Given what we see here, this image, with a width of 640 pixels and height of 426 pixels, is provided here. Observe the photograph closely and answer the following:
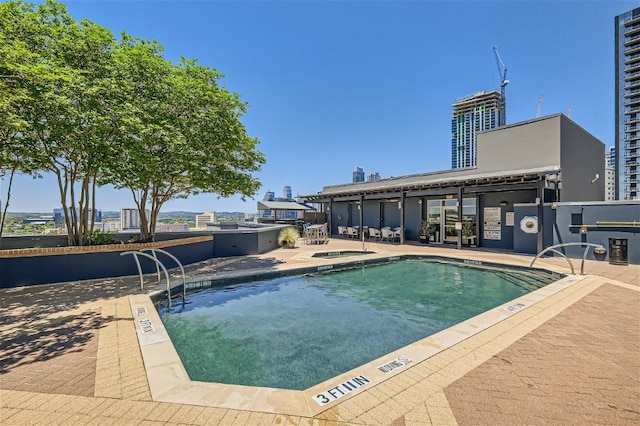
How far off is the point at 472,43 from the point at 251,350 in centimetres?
1848

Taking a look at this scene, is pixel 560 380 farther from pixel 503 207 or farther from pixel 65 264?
pixel 503 207

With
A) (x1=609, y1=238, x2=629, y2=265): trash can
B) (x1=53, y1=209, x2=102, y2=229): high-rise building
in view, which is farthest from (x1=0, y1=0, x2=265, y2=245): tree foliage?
(x1=609, y1=238, x2=629, y2=265): trash can

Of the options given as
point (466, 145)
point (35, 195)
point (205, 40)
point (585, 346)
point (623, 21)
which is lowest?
point (585, 346)

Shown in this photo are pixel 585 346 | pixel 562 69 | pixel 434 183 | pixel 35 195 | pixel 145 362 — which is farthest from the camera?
pixel 562 69

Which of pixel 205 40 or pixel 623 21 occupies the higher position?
pixel 623 21

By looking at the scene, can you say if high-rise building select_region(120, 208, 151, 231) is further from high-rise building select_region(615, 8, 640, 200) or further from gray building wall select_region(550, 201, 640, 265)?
high-rise building select_region(615, 8, 640, 200)

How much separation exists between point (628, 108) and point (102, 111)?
94.6m

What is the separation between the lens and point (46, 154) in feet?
19.5

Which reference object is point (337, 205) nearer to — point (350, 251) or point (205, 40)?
point (350, 251)

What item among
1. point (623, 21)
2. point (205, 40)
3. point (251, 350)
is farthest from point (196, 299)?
point (623, 21)

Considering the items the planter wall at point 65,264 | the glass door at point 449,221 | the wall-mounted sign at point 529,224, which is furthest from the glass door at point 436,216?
the planter wall at point 65,264

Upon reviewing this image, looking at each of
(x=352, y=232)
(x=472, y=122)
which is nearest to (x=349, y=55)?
(x=352, y=232)

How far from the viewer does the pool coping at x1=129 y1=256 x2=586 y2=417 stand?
2.23 m

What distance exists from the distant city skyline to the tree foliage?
2.24 ft
